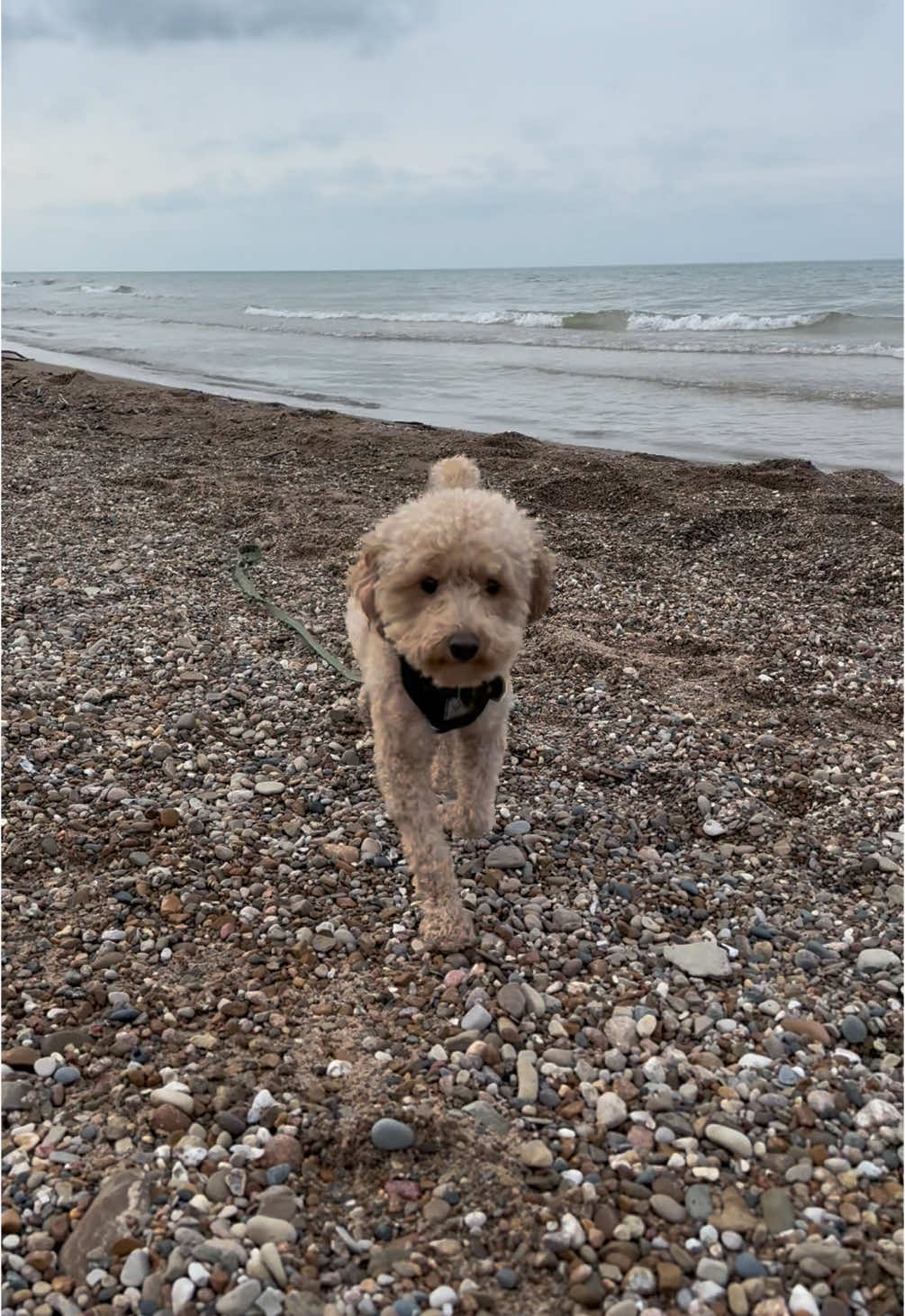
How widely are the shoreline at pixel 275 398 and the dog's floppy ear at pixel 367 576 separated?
815 cm

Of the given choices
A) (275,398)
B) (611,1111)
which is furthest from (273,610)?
(275,398)

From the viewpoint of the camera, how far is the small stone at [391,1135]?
2488 millimetres

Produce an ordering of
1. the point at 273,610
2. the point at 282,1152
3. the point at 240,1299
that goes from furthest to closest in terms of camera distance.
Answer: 1. the point at 273,610
2. the point at 282,1152
3. the point at 240,1299

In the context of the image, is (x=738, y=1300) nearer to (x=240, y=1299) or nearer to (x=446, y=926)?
(x=240, y=1299)

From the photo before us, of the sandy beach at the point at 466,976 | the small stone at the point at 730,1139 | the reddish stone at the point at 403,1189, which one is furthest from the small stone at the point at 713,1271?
the reddish stone at the point at 403,1189

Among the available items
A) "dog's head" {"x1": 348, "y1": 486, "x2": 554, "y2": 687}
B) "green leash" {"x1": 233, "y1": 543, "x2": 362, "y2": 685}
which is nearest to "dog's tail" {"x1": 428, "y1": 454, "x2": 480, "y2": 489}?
"dog's head" {"x1": 348, "y1": 486, "x2": 554, "y2": 687}

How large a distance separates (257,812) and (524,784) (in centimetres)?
129

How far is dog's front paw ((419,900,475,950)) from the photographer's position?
10.9 feet

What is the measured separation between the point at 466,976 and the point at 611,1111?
2.35 feet

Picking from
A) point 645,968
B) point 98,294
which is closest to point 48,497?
point 645,968

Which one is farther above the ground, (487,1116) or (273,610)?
(273,610)

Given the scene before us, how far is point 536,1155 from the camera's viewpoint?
2471 millimetres

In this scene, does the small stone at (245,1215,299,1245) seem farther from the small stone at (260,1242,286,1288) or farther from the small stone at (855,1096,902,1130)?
the small stone at (855,1096,902,1130)

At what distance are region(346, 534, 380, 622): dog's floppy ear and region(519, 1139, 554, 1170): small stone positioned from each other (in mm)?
1862
